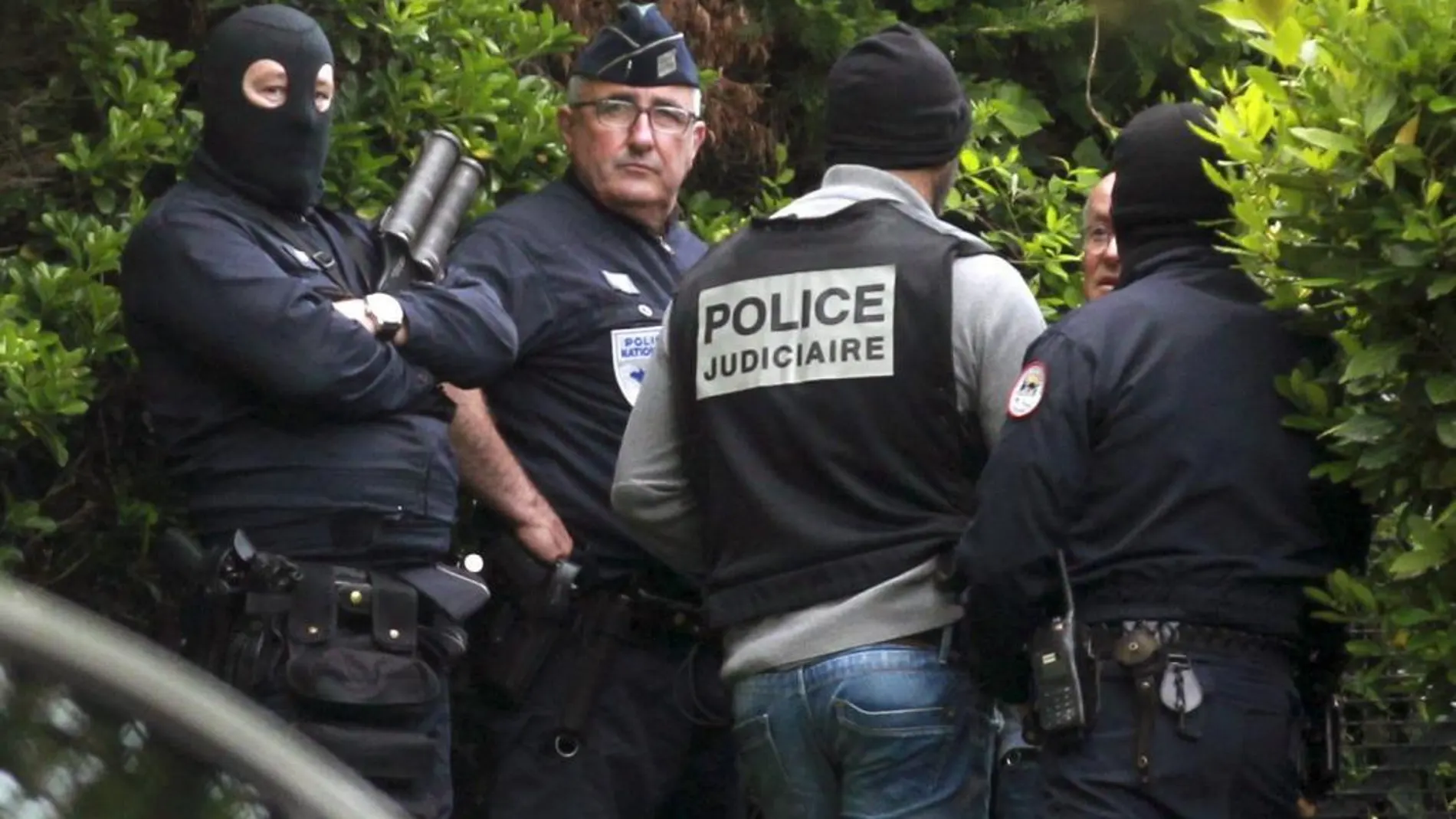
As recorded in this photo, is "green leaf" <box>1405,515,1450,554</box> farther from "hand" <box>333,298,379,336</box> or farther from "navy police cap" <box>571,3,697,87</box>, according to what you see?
"navy police cap" <box>571,3,697,87</box>

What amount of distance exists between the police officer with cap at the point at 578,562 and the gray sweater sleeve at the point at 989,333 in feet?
3.70

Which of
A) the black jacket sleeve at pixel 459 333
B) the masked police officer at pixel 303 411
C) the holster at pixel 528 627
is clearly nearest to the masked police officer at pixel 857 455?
the black jacket sleeve at pixel 459 333

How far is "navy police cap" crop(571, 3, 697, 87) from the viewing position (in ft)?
20.1

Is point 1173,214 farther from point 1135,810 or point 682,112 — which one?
point 682,112

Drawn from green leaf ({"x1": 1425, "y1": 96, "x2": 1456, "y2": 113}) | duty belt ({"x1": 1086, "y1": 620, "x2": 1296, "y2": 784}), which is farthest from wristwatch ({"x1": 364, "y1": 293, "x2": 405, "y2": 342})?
green leaf ({"x1": 1425, "y1": 96, "x2": 1456, "y2": 113})

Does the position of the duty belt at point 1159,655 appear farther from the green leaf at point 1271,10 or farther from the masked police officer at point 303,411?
the masked police officer at point 303,411

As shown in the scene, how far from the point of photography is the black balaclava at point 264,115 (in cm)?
555

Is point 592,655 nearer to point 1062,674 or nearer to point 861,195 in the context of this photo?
point 861,195

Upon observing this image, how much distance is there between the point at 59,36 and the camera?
6.06 meters

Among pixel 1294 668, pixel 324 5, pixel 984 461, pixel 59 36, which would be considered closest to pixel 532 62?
pixel 324 5

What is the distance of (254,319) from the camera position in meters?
5.28

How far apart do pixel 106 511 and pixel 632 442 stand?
1.39 m

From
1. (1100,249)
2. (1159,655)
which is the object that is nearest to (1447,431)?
(1159,655)

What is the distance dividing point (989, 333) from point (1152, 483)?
1.58 ft
